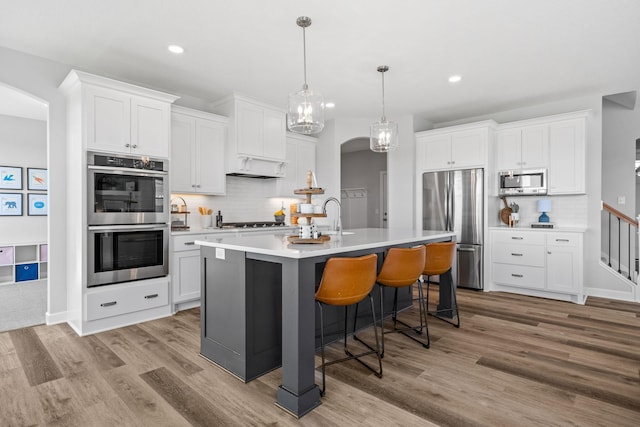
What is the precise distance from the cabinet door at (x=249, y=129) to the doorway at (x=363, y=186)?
3.63m

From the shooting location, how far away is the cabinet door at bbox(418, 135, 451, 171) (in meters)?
5.44

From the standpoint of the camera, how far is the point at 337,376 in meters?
2.47

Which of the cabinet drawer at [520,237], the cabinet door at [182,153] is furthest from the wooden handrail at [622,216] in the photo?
the cabinet door at [182,153]

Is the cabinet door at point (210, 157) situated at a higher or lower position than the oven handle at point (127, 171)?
higher

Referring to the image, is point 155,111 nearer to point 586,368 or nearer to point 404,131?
point 404,131

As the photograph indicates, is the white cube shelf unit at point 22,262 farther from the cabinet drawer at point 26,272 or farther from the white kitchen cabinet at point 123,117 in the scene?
the white kitchen cabinet at point 123,117

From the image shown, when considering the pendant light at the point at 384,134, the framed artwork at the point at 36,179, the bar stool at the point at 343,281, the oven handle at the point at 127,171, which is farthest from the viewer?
the framed artwork at the point at 36,179

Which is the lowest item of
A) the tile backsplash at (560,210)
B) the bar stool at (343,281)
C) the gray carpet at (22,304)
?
the gray carpet at (22,304)

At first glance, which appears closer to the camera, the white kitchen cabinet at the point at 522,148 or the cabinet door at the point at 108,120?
the cabinet door at the point at 108,120

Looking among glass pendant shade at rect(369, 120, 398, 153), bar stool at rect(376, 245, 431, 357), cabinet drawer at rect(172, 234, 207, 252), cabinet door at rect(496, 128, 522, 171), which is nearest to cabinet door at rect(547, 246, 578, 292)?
cabinet door at rect(496, 128, 522, 171)

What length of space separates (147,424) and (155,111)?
307 centimetres

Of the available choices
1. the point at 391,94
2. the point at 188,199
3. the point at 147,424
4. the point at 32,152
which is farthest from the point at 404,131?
the point at 32,152

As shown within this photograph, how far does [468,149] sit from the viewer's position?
523 cm

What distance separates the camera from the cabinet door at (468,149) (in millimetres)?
5102
